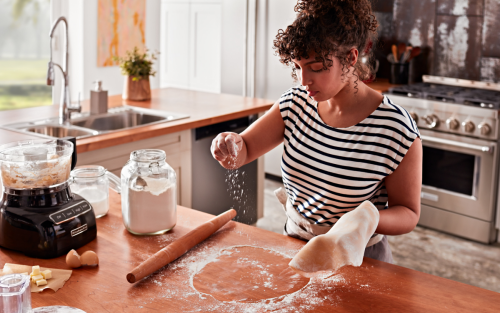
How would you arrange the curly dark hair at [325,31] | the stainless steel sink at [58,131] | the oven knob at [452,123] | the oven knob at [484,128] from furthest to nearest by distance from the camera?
1. the oven knob at [452,123]
2. the oven knob at [484,128]
3. the stainless steel sink at [58,131]
4. the curly dark hair at [325,31]

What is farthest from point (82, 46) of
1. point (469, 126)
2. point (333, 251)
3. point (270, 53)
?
point (333, 251)

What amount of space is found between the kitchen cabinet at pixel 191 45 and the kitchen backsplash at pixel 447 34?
4.72ft

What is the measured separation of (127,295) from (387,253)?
831mm

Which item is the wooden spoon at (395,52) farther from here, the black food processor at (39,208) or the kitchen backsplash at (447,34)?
the black food processor at (39,208)

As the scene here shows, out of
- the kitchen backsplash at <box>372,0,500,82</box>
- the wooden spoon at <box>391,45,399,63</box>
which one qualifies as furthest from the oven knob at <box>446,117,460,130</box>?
the wooden spoon at <box>391,45,399,63</box>

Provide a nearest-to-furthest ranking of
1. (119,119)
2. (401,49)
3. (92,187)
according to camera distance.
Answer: (92,187) → (119,119) → (401,49)

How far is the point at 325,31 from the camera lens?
4.15 feet

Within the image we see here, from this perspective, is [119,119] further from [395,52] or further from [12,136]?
[395,52]

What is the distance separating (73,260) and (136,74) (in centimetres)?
205

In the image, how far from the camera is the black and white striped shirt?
4.52 ft

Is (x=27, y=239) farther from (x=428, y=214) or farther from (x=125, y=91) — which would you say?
(x=428, y=214)

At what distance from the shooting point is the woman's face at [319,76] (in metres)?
1.28

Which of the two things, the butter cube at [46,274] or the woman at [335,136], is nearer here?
the butter cube at [46,274]

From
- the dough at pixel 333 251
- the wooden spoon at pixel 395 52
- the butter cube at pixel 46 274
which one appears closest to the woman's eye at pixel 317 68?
the dough at pixel 333 251
